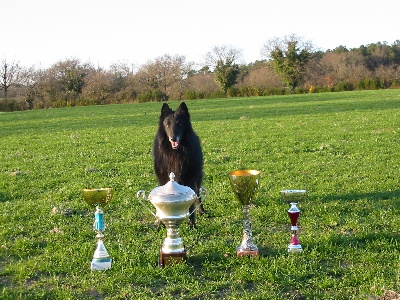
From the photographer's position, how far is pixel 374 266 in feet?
13.5

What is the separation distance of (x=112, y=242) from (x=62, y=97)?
4775 cm

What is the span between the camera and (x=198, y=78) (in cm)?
5766

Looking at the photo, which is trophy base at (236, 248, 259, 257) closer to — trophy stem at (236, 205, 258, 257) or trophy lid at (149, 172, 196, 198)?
trophy stem at (236, 205, 258, 257)

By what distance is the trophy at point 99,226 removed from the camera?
4.25 m

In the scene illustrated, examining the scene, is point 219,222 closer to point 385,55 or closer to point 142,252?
point 142,252

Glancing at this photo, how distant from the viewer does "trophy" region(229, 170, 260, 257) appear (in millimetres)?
4418

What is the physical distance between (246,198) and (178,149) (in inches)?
53.0

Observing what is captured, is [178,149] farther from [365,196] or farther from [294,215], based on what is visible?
[365,196]

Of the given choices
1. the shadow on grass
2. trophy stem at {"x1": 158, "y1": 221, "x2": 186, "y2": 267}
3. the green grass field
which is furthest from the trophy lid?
the shadow on grass

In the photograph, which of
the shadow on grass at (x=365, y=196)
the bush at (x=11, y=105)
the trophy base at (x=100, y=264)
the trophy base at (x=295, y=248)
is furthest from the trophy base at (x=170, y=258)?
the bush at (x=11, y=105)

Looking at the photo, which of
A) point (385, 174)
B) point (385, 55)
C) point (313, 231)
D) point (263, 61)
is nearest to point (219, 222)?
point (313, 231)

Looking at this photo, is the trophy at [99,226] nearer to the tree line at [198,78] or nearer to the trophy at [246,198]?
the trophy at [246,198]

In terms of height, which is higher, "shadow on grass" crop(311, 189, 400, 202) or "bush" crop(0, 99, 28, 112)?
"bush" crop(0, 99, 28, 112)

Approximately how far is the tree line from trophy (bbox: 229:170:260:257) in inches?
1718
